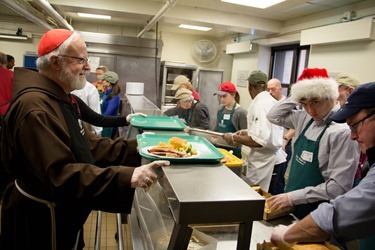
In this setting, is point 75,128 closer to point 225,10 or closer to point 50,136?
point 50,136

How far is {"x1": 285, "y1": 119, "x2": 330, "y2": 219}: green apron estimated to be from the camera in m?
1.65

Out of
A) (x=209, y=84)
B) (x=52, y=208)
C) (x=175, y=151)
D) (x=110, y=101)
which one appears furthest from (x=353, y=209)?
(x=209, y=84)

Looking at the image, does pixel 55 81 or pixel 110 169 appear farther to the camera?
pixel 55 81

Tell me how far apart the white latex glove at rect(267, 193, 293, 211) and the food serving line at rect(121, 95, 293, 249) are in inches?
3.4

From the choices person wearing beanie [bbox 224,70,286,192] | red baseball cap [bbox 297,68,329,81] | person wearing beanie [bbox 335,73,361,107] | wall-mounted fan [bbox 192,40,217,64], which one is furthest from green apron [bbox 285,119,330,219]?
wall-mounted fan [bbox 192,40,217,64]

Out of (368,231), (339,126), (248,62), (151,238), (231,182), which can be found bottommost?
(151,238)

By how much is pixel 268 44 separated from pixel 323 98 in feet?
15.0

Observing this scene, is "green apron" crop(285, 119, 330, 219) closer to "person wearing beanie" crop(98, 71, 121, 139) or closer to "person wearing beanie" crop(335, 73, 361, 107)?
"person wearing beanie" crop(335, 73, 361, 107)

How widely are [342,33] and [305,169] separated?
2.90m

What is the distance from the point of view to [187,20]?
16.7 ft

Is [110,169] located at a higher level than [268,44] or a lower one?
lower

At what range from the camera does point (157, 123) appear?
76.7 inches

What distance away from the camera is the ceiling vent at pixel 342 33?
3488 mm

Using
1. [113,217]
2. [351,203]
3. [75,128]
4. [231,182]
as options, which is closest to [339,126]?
[351,203]
